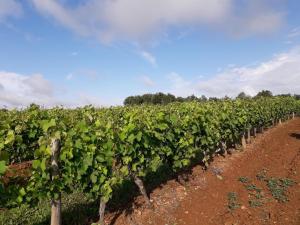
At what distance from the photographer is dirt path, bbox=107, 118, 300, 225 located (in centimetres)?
796

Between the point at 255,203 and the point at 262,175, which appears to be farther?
the point at 262,175

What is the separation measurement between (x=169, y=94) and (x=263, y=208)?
85972 millimetres

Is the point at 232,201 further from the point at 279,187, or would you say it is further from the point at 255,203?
the point at 279,187

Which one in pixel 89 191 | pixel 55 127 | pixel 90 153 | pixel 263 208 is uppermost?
pixel 55 127

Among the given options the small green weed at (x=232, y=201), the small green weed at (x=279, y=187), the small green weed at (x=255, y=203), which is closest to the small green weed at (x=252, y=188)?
the small green weed at (x=279, y=187)

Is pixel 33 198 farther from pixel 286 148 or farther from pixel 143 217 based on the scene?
pixel 286 148

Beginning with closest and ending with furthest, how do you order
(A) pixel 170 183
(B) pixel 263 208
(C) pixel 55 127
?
(C) pixel 55 127, (B) pixel 263 208, (A) pixel 170 183

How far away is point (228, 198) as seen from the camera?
30.7 feet

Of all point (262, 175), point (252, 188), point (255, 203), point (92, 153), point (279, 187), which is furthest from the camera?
point (262, 175)

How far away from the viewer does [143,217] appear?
25.2 ft

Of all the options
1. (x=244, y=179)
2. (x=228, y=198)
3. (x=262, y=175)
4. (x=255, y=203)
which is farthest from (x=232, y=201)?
(x=262, y=175)

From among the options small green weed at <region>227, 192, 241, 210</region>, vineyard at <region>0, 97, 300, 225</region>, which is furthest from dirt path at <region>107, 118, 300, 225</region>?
vineyard at <region>0, 97, 300, 225</region>

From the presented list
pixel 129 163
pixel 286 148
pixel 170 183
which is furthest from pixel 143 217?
pixel 286 148

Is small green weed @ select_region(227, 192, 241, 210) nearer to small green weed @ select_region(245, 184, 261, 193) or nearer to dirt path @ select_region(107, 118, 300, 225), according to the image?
dirt path @ select_region(107, 118, 300, 225)
